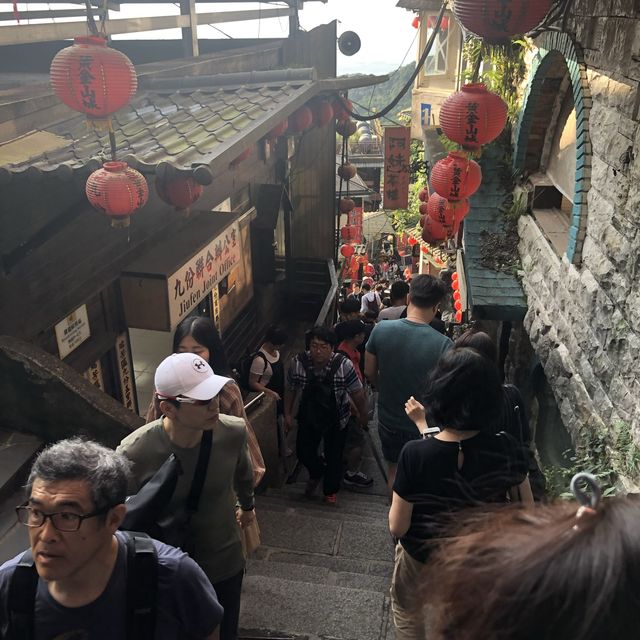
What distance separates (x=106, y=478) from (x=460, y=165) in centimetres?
609

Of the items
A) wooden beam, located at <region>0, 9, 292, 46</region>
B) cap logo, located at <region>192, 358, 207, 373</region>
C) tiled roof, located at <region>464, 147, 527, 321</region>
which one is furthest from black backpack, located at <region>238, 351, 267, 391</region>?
wooden beam, located at <region>0, 9, 292, 46</region>

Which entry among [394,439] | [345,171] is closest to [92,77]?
[394,439]

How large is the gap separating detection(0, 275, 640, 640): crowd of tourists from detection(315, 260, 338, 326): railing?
7345mm

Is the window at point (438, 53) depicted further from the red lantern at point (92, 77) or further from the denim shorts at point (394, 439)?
the denim shorts at point (394, 439)

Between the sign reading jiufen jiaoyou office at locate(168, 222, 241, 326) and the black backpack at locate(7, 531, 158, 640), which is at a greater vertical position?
the black backpack at locate(7, 531, 158, 640)

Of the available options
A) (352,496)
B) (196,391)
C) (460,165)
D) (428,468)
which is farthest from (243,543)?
(460,165)

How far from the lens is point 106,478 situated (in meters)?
2.34

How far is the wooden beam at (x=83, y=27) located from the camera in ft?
18.9

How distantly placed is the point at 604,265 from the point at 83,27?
600 cm

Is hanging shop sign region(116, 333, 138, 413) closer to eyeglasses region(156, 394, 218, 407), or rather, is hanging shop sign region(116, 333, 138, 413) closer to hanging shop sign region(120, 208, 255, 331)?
hanging shop sign region(120, 208, 255, 331)

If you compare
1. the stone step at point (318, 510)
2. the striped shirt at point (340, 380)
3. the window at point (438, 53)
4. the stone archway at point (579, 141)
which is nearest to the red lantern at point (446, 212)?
the stone archway at point (579, 141)

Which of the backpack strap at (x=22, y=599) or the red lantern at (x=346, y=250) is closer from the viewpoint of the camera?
the backpack strap at (x=22, y=599)

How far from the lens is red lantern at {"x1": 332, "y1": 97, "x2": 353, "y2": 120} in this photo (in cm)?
1158

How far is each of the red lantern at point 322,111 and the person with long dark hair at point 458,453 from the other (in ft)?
30.1
